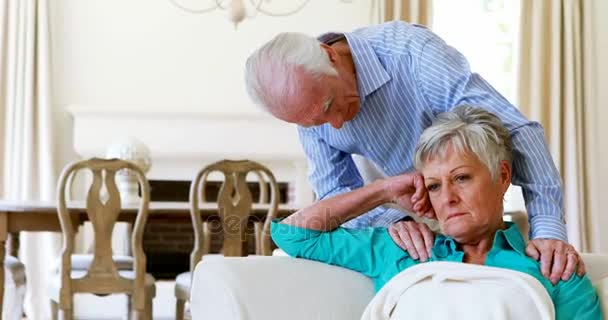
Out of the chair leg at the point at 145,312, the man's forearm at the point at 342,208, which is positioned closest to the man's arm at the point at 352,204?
the man's forearm at the point at 342,208

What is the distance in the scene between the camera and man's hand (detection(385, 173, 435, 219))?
1723mm

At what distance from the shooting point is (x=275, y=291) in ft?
5.35

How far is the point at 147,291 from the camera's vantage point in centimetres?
395

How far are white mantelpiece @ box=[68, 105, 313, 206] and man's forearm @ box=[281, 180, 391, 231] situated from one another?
3759 mm

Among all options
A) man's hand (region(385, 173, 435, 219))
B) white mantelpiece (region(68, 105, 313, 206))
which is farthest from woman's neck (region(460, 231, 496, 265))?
white mantelpiece (region(68, 105, 313, 206))

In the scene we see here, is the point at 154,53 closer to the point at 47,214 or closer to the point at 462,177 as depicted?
the point at 47,214

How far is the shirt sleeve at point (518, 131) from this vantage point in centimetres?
171

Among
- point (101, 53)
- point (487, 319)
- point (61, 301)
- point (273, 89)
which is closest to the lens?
point (487, 319)

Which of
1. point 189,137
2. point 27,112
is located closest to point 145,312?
point 189,137

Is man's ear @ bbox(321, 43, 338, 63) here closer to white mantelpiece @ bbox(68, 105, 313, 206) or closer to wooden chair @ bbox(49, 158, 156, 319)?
wooden chair @ bbox(49, 158, 156, 319)

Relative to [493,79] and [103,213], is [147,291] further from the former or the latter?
[493,79]

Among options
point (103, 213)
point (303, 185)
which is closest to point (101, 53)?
point (303, 185)

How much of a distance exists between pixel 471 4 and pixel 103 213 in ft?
10.9

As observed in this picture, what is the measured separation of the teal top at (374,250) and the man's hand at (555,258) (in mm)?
20
